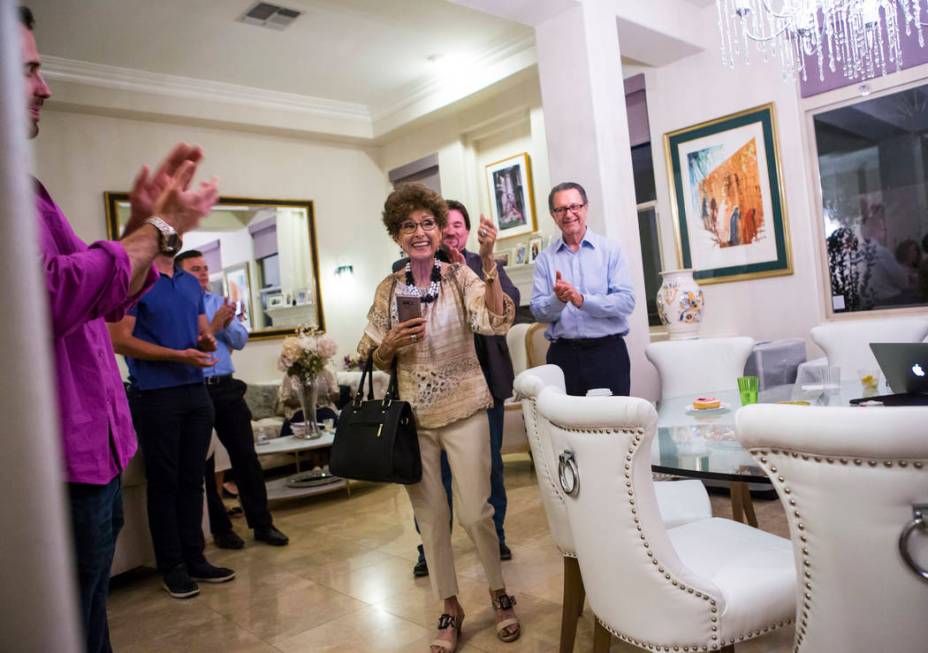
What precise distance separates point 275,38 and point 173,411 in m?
3.75

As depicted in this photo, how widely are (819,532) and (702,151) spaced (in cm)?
429

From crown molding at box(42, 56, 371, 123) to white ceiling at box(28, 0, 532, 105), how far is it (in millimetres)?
91

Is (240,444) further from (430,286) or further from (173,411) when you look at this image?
(430,286)

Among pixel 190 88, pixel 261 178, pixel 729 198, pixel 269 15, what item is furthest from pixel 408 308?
pixel 261 178

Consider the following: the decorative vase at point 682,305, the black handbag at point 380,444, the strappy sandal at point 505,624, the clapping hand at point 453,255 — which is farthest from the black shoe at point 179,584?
the decorative vase at point 682,305

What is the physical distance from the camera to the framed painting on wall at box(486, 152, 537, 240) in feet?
21.4

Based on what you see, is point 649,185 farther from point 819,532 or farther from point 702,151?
Result: point 819,532

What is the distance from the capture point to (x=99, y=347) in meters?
1.36

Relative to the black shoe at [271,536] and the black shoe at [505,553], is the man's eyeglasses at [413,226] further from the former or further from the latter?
the black shoe at [271,536]

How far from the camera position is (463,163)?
7.05 m

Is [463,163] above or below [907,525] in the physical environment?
above

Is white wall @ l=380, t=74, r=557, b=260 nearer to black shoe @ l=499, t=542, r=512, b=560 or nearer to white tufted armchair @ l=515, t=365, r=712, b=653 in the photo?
black shoe @ l=499, t=542, r=512, b=560

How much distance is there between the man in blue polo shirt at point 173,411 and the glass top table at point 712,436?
1.96 meters

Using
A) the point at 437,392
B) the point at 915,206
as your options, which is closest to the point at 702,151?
the point at 915,206
